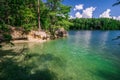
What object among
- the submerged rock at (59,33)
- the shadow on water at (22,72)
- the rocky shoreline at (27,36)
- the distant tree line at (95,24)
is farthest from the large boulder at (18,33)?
the distant tree line at (95,24)

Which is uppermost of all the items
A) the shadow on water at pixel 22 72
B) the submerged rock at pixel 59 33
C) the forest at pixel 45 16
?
the forest at pixel 45 16

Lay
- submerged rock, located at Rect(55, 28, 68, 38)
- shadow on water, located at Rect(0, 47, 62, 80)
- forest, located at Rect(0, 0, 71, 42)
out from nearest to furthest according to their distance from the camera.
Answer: shadow on water, located at Rect(0, 47, 62, 80)
forest, located at Rect(0, 0, 71, 42)
submerged rock, located at Rect(55, 28, 68, 38)

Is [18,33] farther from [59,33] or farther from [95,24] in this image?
[95,24]

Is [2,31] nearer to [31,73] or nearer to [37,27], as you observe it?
[31,73]

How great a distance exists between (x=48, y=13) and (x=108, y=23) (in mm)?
98683

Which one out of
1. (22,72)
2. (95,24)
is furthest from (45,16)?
(95,24)

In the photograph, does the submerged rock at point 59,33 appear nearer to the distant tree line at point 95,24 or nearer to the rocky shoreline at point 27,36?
the rocky shoreline at point 27,36

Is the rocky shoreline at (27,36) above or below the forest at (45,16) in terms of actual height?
below

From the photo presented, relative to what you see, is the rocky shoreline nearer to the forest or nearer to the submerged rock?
the forest

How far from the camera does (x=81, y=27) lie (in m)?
127

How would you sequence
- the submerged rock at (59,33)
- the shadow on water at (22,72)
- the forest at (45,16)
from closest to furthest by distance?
the shadow on water at (22,72) → the forest at (45,16) → the submerged rock at (59,33)

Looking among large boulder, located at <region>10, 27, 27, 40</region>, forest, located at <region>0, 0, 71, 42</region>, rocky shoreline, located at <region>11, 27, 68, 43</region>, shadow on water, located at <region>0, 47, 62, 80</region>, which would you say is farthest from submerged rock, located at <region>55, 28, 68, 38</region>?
shadow on water, located at <region>0, 47, 62, 80</region>

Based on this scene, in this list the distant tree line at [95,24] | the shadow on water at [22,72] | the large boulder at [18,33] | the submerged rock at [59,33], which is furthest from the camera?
the distant tree line at [95,24]

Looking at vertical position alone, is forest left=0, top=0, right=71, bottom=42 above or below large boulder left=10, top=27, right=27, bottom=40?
above
